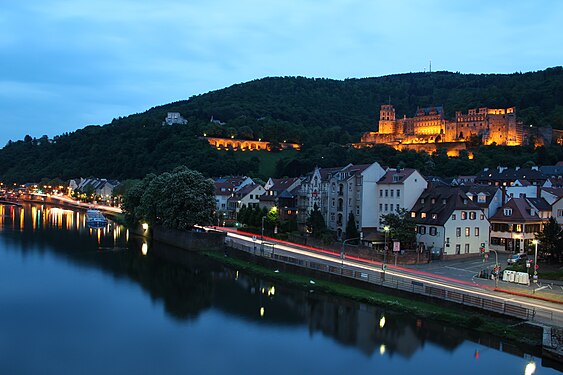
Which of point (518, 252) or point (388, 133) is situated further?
point (388, 133)

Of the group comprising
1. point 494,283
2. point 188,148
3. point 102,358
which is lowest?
point 102,358

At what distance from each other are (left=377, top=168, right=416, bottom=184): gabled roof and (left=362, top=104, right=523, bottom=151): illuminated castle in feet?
357

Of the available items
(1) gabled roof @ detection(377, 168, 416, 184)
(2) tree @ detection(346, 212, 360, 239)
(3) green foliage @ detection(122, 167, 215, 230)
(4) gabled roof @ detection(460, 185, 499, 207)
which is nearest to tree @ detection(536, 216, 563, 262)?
(4) gabled roof @ detection(460, 185, 499, 207)

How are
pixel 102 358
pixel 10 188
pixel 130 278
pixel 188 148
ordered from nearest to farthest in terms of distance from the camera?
pixel 102 358
pixel 130 278
pixel 188 148
pixel 10 188

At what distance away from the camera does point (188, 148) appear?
155m

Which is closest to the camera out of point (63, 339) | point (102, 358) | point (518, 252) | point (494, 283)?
point (102, 358)

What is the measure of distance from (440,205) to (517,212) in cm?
886

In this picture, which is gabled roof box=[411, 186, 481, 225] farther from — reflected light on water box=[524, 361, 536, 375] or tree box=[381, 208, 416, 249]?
reflected light on water box=[524, 361, 536, 375]

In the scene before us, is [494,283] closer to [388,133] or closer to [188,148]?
[188,148]

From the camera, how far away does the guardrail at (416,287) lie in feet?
105

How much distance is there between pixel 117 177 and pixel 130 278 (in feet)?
405

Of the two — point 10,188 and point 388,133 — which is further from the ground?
point 388,133

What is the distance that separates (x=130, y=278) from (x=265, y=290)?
44.8 ft

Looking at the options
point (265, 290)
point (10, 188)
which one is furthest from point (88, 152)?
point (265, 290)
